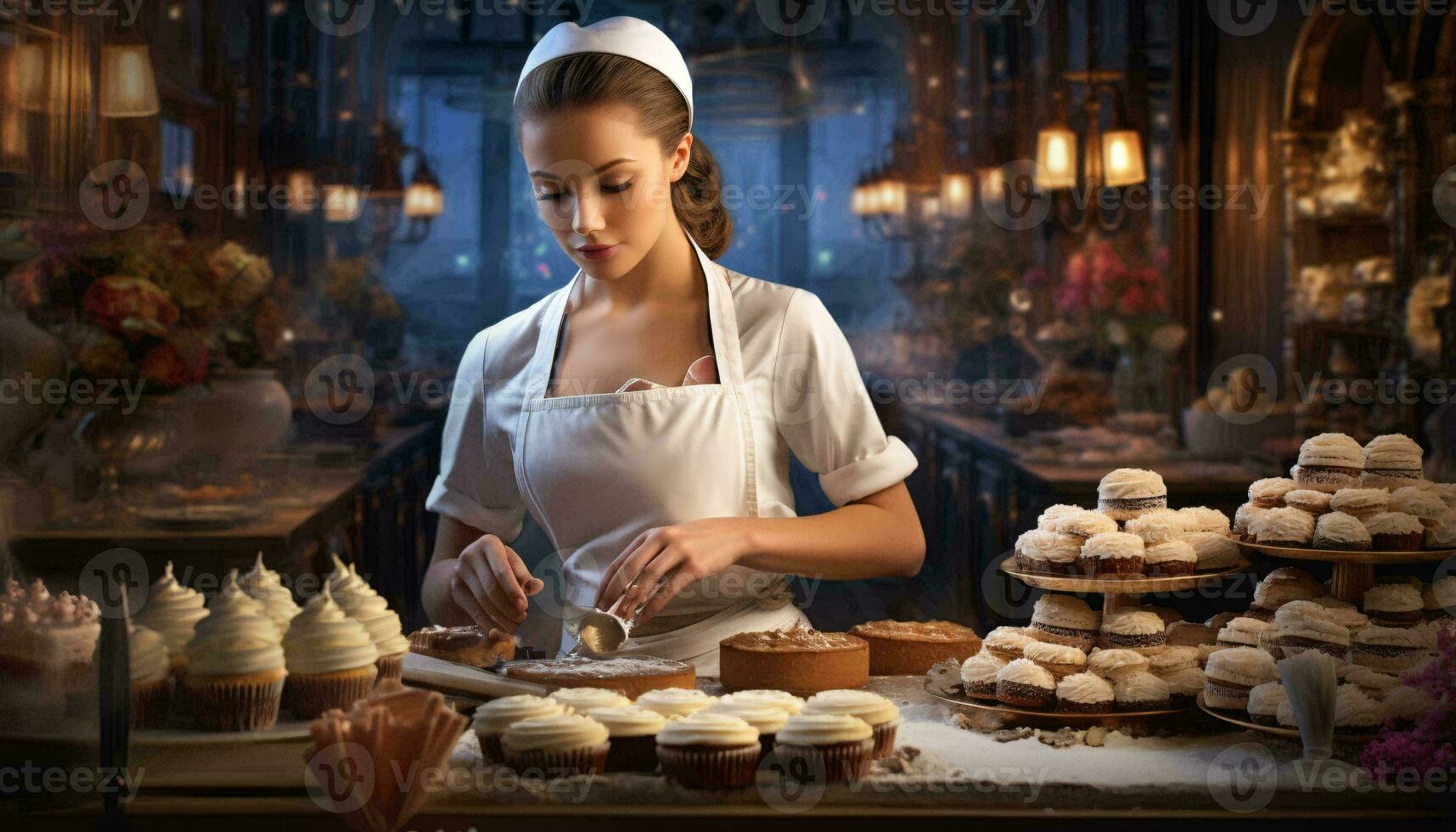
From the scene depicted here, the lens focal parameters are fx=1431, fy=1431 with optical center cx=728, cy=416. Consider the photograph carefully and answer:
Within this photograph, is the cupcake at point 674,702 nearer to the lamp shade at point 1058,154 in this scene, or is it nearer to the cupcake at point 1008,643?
the cupcake at point 1008,643

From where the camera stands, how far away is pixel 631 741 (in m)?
1.53

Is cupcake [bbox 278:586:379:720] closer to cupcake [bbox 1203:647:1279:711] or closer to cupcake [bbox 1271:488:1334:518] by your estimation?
cupcake [bbox 1203:647:1279:711]

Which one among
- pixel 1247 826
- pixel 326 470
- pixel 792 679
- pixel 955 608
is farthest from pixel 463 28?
pixel 1247 826

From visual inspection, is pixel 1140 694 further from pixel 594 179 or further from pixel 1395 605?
pixel 594 179

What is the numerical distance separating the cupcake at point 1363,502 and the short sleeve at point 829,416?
61 cm

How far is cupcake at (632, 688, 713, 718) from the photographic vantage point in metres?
1.59

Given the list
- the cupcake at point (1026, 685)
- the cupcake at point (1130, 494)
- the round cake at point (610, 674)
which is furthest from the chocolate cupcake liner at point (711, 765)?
the cupcake at point (1130, 494)

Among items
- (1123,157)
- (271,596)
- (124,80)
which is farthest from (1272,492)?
(1123,157)

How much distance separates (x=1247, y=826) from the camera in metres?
1.42

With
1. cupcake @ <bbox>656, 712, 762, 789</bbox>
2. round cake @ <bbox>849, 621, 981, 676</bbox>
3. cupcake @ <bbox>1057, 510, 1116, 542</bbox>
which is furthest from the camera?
round cake @ <bbox>849, 621, 981, 676</bbox>

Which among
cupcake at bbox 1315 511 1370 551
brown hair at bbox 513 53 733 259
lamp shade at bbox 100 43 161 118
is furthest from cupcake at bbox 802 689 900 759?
lamp shade at bbox 100 43 161 118

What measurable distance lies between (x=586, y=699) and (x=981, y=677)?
1.64 feet

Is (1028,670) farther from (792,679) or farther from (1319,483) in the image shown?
(1319,483)

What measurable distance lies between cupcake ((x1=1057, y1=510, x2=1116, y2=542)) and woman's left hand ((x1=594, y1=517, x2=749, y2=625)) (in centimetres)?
44
